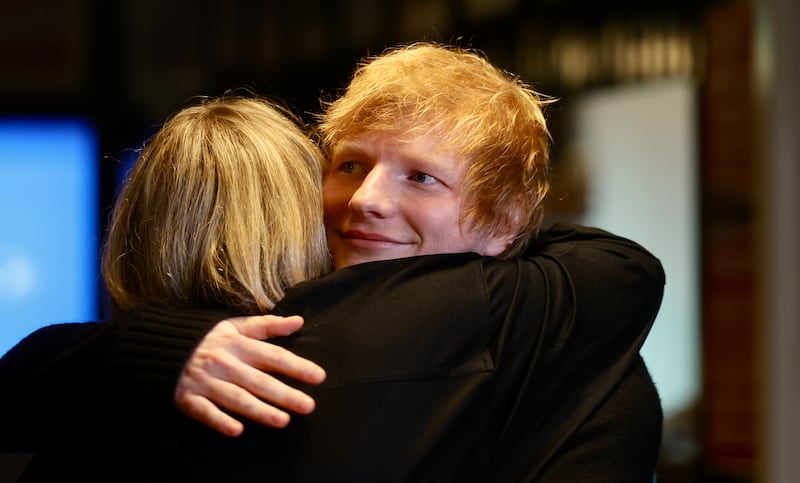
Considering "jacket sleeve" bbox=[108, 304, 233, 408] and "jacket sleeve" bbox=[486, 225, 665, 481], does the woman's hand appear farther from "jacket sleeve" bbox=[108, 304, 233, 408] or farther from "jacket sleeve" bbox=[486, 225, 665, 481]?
"jacket sleeve" bbox=[486, 225, 665, 481]

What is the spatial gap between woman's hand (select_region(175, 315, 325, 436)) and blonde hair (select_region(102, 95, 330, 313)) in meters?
0.07

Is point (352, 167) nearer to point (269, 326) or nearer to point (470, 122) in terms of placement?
point (470, 122)

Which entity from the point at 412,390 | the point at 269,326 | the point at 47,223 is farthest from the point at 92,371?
the point at 47,223

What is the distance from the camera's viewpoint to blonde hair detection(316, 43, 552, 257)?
113 centimetres

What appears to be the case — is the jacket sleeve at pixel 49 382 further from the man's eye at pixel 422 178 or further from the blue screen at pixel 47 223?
the blue screen at pixel 47 223

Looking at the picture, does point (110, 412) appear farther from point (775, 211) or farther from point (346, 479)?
point (775, 211)

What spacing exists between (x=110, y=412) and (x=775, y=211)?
2086 millimetres

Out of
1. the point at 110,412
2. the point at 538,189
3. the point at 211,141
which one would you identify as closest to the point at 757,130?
the point at 538,189

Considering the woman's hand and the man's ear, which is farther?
the man's ear

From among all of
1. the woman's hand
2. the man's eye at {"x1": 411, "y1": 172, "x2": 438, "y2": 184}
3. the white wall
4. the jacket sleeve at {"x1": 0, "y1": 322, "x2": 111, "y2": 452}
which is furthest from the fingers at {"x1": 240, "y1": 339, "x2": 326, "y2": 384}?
the white wall

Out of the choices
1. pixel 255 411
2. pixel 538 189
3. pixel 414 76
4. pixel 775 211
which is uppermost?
pixel 414 76

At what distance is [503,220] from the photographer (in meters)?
1.17

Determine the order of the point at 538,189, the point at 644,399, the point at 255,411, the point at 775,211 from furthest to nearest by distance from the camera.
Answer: the point at 775,211 < the point at 538,189 < the point at 644,399 < the point at 255,411

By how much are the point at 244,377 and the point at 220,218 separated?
7.9 inches
